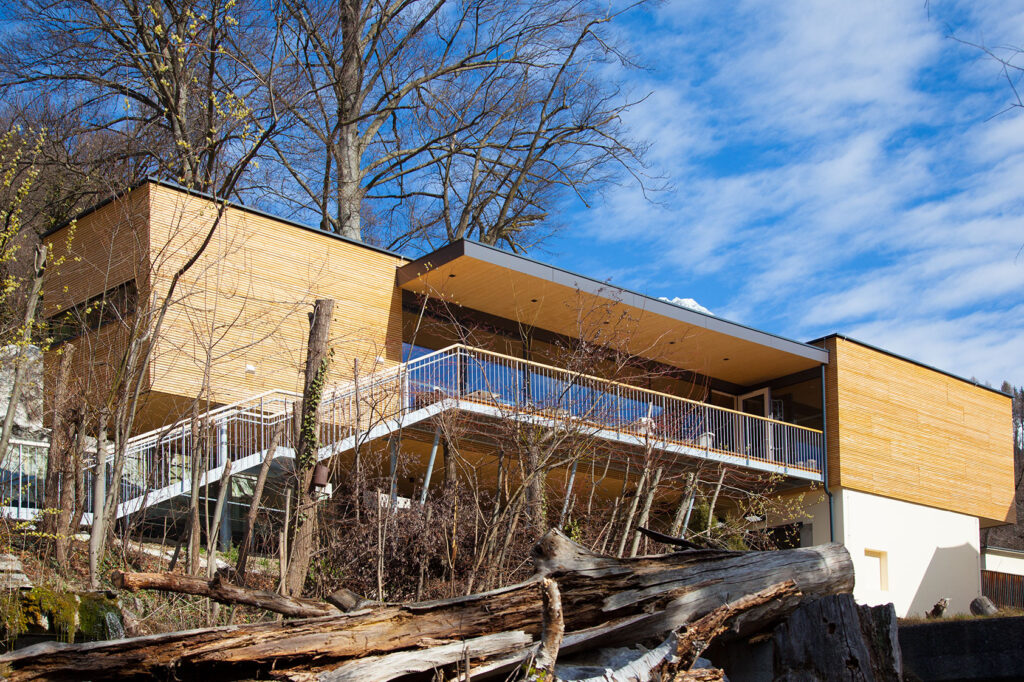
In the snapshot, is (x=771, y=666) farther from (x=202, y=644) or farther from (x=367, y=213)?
(x=367, y=213)

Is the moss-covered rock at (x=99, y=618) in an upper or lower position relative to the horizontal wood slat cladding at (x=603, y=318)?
lower

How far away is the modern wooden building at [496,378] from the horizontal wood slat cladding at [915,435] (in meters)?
0.05

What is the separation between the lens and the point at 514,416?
37.6 ft

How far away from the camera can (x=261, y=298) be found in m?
16.5

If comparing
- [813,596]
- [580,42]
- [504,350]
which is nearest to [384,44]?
[580,42]

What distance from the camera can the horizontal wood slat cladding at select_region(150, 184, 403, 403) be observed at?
50.1ft

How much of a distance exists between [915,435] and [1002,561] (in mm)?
6486

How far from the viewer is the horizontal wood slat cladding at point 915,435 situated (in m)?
21.6

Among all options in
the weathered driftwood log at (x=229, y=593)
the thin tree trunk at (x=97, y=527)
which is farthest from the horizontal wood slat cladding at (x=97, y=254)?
the weathered driftwood log at (x=229, y=593)

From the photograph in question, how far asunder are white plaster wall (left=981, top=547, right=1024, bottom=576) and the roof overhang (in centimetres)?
833

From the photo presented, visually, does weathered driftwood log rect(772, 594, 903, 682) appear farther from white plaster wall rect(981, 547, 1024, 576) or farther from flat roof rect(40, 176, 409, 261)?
white plaster wall rect(981, 547, 1024, 576)

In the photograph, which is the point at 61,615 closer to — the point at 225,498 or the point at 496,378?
the point at 225,498

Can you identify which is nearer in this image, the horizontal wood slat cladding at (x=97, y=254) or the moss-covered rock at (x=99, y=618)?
the moss-covered rock at (x=99, y=618)

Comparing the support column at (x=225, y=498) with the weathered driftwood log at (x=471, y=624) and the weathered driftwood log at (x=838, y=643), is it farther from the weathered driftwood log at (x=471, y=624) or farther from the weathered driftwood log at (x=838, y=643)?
the weathered driftwood log at (x=838, y=643)
